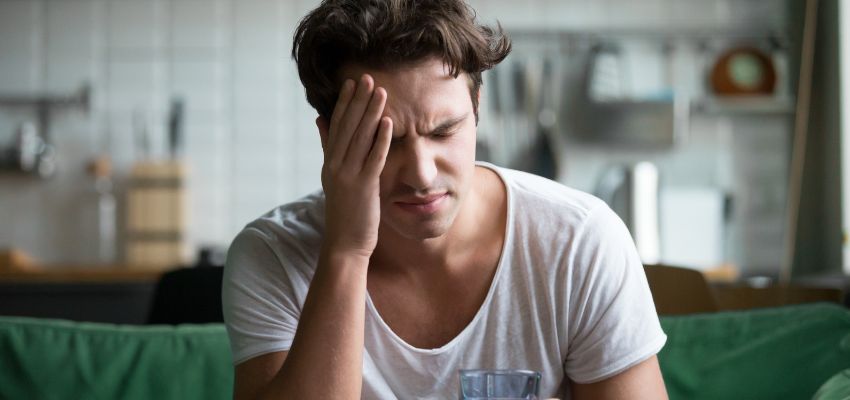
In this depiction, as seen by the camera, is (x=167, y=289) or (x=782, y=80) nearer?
(x=167, y=289)

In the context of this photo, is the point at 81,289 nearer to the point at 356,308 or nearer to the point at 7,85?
the point at 7,85

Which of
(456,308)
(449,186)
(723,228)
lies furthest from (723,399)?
(723,228)

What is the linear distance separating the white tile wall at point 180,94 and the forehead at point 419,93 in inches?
129

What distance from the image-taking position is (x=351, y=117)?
4.86 ft

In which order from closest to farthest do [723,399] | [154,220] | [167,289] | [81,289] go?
[723,399], [167,289], [81,289], [154,220]

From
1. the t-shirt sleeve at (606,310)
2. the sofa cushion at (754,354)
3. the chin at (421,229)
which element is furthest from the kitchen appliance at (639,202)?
the chin at (421,229)

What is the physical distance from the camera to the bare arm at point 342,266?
1486 millimetres

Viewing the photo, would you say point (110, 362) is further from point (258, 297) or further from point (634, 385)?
point (634, 385)

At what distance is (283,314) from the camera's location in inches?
64.2

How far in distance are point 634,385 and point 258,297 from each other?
0.53m

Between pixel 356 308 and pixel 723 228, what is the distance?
3.52 m

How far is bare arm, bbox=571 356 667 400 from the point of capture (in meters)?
1.55

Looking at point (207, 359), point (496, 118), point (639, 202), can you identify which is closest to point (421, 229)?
point (207, 359)

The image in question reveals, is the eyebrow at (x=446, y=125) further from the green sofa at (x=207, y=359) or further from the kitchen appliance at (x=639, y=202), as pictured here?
the kitchen appliance at (x=639, y=202)
